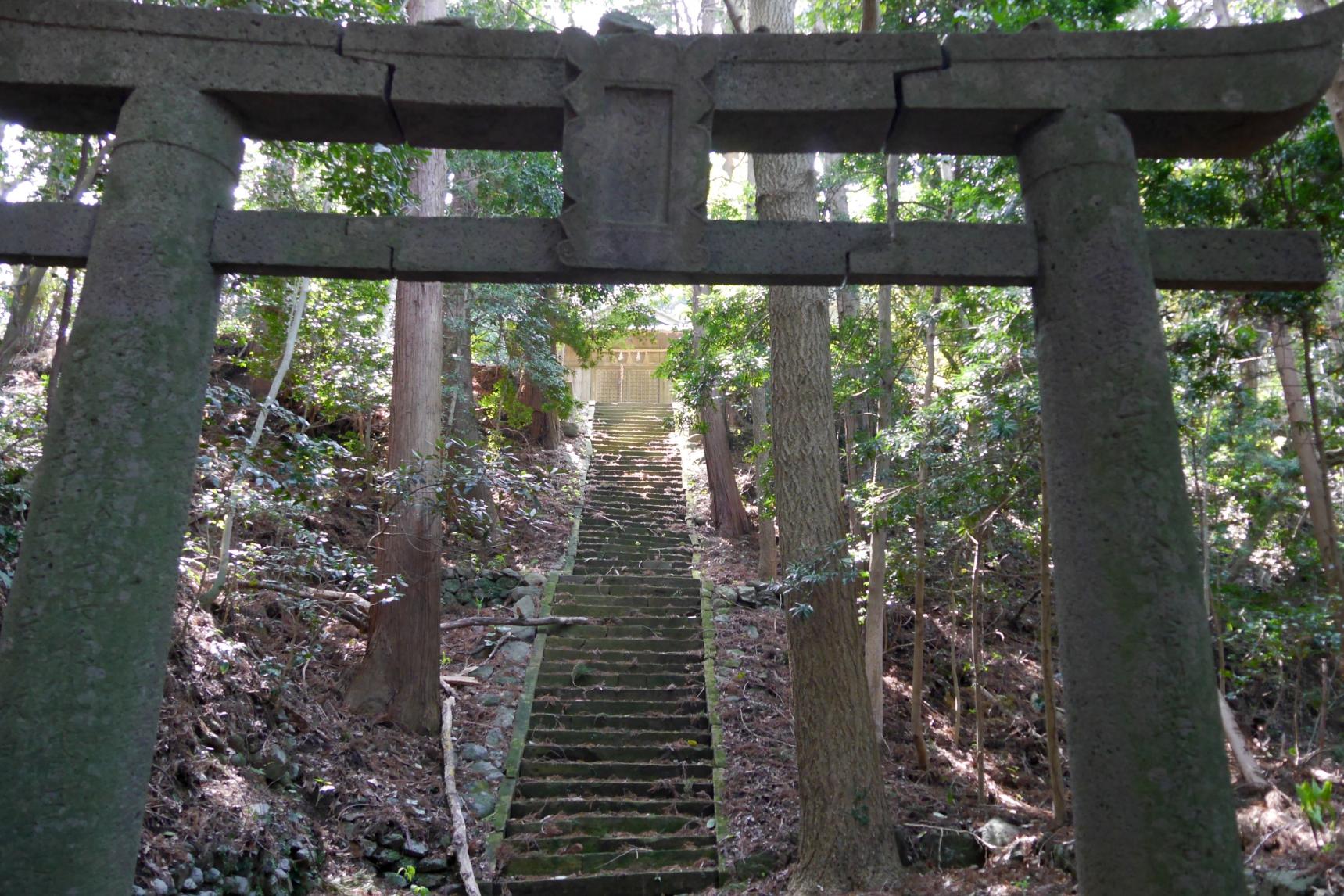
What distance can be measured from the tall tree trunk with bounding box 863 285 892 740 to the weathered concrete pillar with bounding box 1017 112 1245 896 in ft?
16.0

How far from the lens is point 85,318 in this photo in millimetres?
3043

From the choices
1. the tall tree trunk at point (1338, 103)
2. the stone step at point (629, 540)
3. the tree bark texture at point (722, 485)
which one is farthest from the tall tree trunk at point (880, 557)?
the tree bark texture at point (722, 485)

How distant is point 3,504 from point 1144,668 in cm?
645

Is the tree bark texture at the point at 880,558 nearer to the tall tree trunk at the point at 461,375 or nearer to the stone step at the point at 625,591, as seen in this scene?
the stone step at the point at 625,591

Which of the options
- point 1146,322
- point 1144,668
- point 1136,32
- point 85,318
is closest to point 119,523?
point 85,318

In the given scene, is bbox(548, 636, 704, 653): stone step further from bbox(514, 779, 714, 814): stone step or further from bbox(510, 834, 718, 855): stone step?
bbox(510, 834, 718, 855): stone step

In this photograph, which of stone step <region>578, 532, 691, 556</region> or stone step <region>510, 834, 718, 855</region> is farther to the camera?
stone step <region>578, 532, 691, 556</region>

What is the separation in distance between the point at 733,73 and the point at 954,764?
27.8 feet

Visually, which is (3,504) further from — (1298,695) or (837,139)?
(1298,695)

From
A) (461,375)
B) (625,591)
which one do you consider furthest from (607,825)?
(461,375)

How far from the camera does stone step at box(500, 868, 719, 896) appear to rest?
6.85m

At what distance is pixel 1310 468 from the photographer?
23.6 feet

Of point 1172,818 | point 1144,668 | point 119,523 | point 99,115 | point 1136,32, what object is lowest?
point 1172,818

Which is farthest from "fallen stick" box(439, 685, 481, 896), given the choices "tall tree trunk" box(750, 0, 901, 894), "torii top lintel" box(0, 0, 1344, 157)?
"torii top lintel" box(0, 0, 1344, 157)
